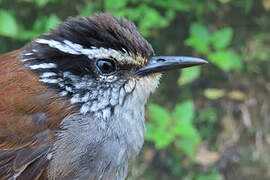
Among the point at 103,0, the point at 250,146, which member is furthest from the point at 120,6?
the point at 250,146

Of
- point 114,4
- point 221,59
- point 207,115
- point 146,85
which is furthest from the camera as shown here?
point 207,115

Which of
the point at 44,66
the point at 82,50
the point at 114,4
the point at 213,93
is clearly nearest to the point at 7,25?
the point at 114,4

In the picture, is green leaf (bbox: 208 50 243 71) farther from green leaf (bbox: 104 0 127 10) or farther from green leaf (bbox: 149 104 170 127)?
green leaf (bbox: 104 0 127 10)

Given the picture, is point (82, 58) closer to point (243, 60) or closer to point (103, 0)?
point (103, 0)

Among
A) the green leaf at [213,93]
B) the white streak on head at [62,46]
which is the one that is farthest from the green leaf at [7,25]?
the green leaf at [213,93]

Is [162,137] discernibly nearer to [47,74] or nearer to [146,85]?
[146,85]

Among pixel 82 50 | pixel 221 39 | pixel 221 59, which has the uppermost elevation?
pixel 82 50

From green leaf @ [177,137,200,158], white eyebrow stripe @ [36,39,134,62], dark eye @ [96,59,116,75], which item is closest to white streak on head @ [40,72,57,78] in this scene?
white eyebrow stripe @ [36,39,134,62]
